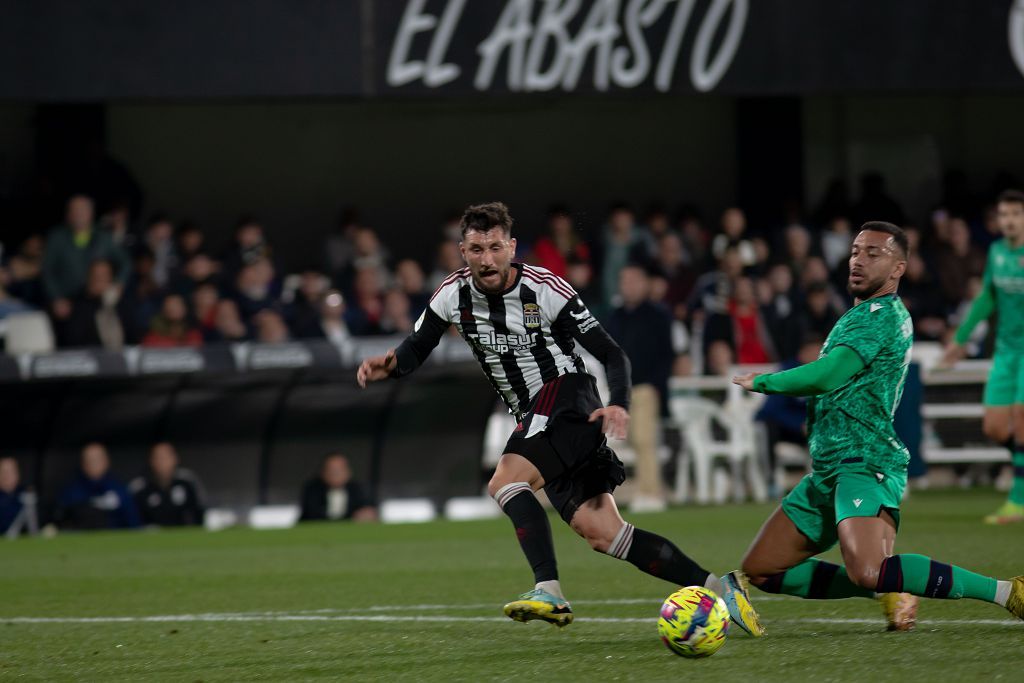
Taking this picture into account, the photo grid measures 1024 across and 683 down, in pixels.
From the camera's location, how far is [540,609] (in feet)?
20.3

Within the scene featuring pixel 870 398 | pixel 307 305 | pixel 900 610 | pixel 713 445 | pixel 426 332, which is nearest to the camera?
pixel 870 398

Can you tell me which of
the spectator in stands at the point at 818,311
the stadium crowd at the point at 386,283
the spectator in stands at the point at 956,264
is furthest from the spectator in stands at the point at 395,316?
the spectator in stands at the point at 956,264

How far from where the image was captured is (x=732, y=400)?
15406 mm

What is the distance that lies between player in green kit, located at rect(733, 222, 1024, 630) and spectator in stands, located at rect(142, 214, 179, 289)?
33.6 ft

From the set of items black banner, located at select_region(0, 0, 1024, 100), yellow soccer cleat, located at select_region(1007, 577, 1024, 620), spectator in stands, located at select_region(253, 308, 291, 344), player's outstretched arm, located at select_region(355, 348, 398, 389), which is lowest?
yellow soccer cleat, located at select_region(1007, 577, 1024, 620)

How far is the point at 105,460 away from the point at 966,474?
7.64 m

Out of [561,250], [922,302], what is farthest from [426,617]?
[922,302]

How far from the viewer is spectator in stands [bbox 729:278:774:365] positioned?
624 inches

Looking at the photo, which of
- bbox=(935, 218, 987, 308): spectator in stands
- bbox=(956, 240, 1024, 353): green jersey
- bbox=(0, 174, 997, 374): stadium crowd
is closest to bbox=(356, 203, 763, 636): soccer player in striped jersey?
bbox=(956, 240, 1024, 353): green jersey

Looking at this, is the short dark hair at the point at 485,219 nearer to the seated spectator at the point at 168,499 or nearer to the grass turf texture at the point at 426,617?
the grass turf texture at the point at 426,617

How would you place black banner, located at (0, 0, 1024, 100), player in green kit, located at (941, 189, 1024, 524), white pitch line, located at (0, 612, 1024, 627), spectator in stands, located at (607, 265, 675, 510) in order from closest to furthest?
white pitch line, located at (0, 612, 1024, 627), player in green kit, located at (941, 189, 1024, 524), spectator in stands, located at (607, 265, 675, 510), black banner, located at (0, 0, 1024, 100)

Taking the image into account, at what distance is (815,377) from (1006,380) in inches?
207

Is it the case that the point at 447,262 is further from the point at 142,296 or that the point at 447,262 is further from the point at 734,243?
the point at 142,296

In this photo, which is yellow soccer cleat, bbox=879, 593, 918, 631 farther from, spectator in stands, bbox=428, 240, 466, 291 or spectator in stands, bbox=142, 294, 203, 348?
spectator in stands, bbox=428, 240, 466, 291
